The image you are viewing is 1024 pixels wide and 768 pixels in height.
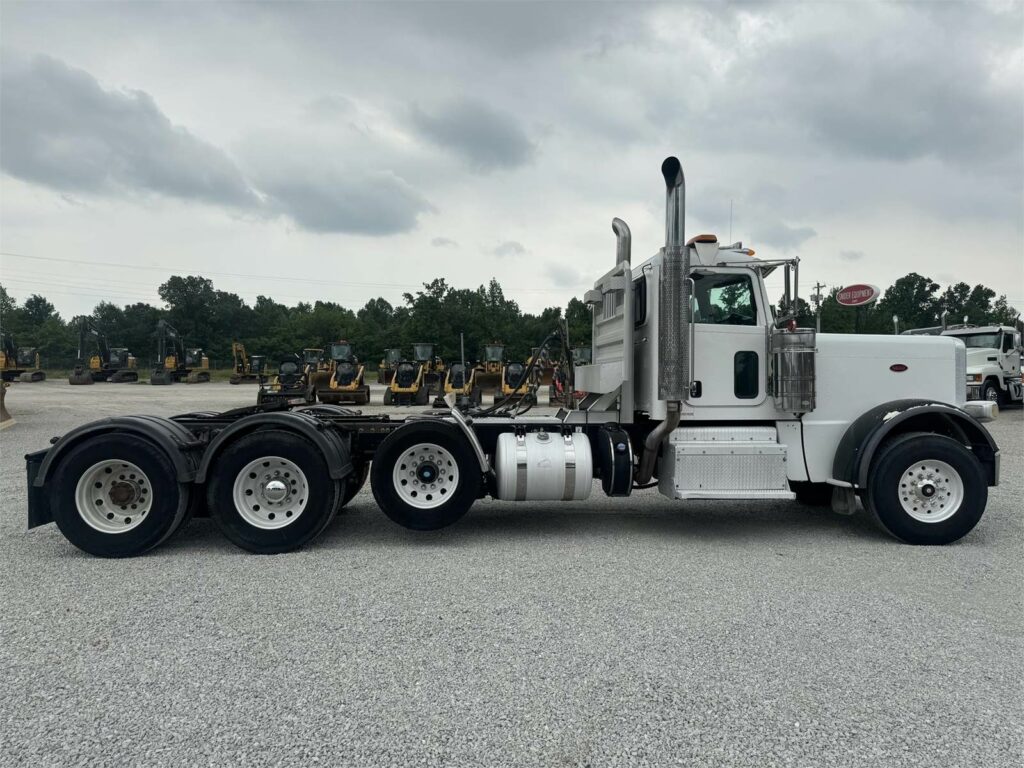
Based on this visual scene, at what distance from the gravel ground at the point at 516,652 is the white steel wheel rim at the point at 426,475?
422mm

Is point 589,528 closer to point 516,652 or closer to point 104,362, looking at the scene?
point 516,652

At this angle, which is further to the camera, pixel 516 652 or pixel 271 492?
pixel 271 492

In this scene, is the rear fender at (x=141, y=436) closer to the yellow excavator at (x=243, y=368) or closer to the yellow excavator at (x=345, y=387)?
the yellow excavator at (x=345, y=387)

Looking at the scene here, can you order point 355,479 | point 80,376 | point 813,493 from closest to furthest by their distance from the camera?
1. point 355,479
2. point 813,493
3. point 80,376

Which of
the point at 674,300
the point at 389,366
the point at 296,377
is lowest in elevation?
the point at 296,377

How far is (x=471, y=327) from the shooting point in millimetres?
42719

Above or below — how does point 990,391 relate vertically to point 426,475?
above

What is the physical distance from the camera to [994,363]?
19.0 metres

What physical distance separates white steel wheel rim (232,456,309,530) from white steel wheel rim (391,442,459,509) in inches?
31.9

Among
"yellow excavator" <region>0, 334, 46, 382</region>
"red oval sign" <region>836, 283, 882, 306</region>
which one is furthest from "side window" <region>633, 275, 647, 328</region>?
"yellow excavator" <region>0, 334, 46, 382</region>

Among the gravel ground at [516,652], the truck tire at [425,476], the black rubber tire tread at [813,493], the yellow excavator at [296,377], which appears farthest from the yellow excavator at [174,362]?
the black rubber tire tread at [813,493]

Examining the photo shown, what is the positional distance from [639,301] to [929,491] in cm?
301

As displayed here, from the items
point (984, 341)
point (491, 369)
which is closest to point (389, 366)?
point (491, 369)

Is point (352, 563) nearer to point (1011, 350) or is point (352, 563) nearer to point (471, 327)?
point (1011, 350)
